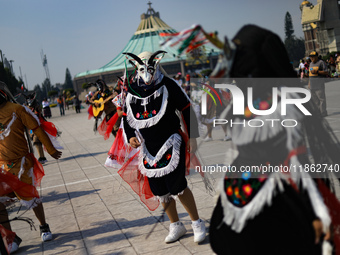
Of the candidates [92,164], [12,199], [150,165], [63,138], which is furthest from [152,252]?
[63,138]

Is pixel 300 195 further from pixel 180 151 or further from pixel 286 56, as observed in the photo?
pixel 180 151

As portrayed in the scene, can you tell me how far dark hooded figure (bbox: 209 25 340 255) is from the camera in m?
2.28

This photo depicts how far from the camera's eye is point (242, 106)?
99.5 inches

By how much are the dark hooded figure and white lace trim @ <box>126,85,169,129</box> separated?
206cm

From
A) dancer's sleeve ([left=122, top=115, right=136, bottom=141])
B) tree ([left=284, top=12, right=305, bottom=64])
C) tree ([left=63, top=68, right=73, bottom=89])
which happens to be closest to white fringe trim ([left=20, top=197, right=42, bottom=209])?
dancer's sleeve ([left=122, top=115, right=136, bottom=141])

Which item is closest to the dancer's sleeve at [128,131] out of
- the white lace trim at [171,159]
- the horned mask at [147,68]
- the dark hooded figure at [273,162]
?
the white lace trim at [171,159]

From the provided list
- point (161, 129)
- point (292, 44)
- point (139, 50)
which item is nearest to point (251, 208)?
point (161, 129)

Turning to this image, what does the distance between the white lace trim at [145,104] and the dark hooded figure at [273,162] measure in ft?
6.76

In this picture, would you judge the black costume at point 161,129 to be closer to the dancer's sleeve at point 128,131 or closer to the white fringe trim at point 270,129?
the dancer's sleeve at point 128,131

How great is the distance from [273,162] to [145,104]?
239cm

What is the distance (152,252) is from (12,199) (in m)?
1.78

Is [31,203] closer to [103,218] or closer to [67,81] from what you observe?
[103,218]

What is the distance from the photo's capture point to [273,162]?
2443 mm

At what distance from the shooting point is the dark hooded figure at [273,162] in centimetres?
228
